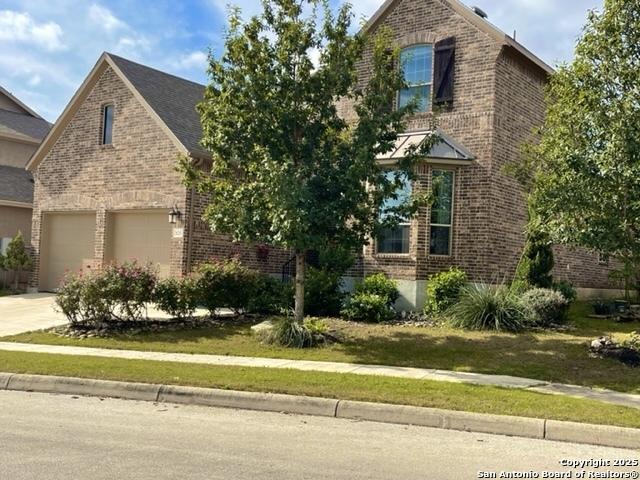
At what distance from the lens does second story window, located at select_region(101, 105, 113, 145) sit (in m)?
20.1

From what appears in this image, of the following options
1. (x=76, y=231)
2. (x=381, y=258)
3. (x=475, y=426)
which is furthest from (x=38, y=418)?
(x=76, y=231)

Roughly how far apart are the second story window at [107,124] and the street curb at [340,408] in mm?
12223

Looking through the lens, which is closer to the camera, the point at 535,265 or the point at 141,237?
the point at 535,265

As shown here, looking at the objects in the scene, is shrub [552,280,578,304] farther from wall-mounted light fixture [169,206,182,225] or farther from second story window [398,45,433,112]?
wall-mounted light fixture [169,206,182,225]

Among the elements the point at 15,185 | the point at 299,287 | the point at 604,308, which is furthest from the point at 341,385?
the point at 15,185

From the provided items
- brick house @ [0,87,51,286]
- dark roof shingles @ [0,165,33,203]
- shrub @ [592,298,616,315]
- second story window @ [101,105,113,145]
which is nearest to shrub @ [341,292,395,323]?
shrub @ [592,298,616,315]

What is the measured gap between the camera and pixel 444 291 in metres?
15.0

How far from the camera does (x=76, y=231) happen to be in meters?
20.7

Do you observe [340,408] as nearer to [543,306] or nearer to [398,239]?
[543,306]

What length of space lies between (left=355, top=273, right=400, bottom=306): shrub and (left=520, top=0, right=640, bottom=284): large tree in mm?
5217

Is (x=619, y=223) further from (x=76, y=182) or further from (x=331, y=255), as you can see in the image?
(x=76, y=182)

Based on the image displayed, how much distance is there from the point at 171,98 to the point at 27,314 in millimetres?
8086

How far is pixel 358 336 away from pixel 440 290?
302cm

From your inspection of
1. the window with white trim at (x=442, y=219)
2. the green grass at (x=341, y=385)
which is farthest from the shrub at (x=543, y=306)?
the green grass at (x=341, y=385)
